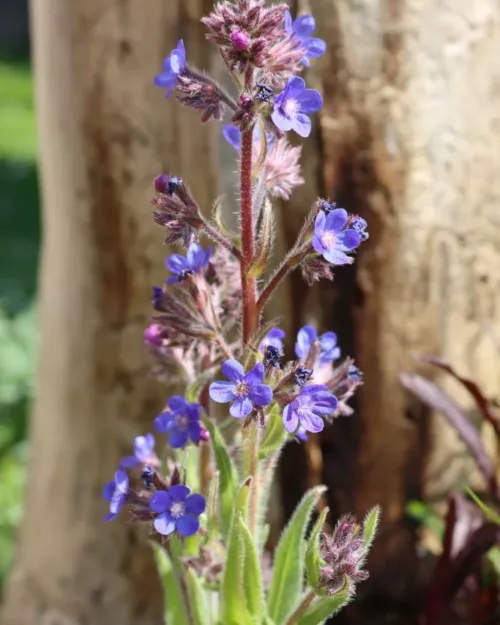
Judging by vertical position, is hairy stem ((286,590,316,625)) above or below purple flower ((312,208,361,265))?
below

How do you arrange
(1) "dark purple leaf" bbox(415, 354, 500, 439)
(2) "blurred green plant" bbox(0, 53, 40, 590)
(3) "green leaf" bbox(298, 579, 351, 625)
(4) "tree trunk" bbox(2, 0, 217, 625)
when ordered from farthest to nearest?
(2) "blurred green plant" bbox(0, 53, 40, 590) < (4) "tree trunk" bbox(2, 0, 217, 625) < (1) "dark purple leaf" bbox(415, 354, 500, 439) < (3) "green leaf" bbox(298, 579, 351, 625)

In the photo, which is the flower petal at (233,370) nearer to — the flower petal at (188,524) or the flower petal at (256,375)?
the flower petal at (256,375)

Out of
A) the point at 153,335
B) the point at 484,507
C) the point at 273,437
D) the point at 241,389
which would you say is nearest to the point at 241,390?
the point at 241,389

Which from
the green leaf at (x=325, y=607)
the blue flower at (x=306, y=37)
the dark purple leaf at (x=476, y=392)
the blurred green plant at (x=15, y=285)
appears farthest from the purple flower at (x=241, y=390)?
the blurred green plant at (x=15, y=285)

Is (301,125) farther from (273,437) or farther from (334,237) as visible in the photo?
(273,437)

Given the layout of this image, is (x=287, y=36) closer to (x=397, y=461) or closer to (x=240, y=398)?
(x=240, y=398)

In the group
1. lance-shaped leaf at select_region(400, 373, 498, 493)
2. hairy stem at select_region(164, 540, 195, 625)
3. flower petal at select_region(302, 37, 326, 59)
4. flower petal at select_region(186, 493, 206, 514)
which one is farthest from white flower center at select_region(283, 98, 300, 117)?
lance-shaped leaf at select_region(400, 373, 498, 493)

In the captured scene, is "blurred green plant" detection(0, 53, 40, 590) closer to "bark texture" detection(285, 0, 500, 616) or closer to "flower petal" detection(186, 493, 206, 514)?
"bark texture" detection(285, 0, 500, 616)
